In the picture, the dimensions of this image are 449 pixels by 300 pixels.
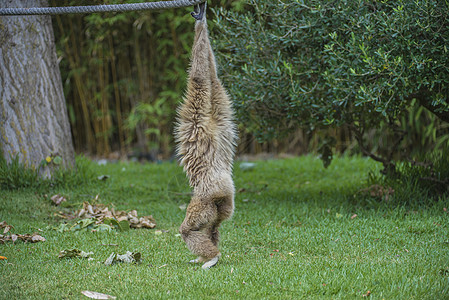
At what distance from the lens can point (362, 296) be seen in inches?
141

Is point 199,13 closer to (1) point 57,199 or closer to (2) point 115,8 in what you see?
(2) point 115,8

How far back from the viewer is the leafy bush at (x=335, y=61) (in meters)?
5.42

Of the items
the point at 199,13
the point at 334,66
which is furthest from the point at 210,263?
the point at 334,66

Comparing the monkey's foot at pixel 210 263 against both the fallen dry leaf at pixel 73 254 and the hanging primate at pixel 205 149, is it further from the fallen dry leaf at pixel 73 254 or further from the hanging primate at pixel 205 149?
the fallen dry leaf at pixel 73 254

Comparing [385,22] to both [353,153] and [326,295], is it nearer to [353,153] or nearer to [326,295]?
[326,295]

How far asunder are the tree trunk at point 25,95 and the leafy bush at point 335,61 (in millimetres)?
2802

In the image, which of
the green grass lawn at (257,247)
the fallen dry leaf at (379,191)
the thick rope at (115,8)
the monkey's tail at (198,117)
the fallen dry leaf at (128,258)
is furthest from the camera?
the fallen dry leaf at (379,191)

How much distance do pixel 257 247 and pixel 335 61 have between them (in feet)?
8.15

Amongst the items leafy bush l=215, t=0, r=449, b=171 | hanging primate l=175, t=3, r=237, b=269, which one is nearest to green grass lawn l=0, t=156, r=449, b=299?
hanging primate l=175, t=3, r=237, b=269

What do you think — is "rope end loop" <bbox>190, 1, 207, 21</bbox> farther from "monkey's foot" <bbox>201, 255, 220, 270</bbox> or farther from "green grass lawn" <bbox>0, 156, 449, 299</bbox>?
"green grass lawn" <bbox>0, 156, 449, 299</bbox>

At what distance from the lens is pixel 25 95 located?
7137 millimetres

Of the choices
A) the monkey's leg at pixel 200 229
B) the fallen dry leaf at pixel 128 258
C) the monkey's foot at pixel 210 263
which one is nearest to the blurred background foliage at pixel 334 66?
the monkey's leg at pixel 200 229

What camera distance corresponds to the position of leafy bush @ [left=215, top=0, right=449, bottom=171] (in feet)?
17.8

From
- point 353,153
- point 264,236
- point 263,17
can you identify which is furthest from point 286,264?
point 353,153
